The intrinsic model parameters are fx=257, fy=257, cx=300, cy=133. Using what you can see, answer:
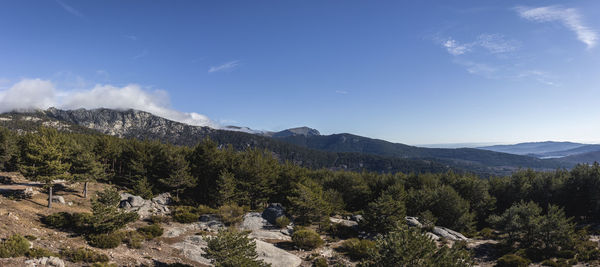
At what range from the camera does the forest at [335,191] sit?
32969mm

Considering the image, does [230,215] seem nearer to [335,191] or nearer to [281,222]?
[281,222]

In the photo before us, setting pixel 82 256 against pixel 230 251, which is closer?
pixel 230 251

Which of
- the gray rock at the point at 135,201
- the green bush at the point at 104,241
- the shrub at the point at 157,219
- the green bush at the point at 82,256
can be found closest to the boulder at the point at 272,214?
the shrub at the point at 157,219

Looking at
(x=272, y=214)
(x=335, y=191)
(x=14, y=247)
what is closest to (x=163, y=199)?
(x=272, y=214)

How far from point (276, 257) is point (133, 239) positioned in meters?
14.9

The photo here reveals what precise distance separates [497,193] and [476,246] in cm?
3702

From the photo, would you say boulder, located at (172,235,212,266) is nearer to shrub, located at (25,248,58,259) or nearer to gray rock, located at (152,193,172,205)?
shrub, located at (25,248,58,259)

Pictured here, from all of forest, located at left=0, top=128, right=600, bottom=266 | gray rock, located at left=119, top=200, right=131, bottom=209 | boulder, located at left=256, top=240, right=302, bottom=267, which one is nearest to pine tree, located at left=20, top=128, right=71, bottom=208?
forest, located at left=0, top=128, right=600, bottom=266

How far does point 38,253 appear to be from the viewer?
18797 mm

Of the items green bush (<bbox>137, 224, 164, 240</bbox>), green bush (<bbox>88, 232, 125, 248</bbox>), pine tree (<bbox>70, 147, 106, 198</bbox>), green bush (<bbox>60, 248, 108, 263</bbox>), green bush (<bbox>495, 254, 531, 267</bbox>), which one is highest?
pine tree (<bbox>70, 147, 106, 198</bbox>)

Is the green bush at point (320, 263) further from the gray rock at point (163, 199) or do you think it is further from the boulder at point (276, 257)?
the gray rock at point (163, 199)

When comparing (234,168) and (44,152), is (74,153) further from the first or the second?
(234,168)

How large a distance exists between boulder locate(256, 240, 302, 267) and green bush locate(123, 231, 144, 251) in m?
12.2

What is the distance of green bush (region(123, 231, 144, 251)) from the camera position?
84.7 feet
